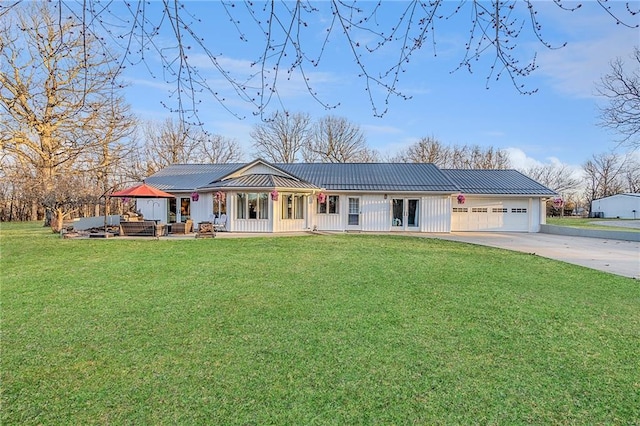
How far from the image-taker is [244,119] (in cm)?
318

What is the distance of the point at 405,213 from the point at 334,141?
17694 millimetres

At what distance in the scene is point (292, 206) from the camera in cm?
1917

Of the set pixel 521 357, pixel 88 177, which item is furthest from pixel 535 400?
pixel 88 177

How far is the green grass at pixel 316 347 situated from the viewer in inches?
114

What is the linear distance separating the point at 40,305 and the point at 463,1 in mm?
6983

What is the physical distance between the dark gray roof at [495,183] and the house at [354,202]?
57 millimetres

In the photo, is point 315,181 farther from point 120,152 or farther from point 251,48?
point 251,48

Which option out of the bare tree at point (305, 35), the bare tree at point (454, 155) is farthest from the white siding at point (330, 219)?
the bare tree at point (454, 155)

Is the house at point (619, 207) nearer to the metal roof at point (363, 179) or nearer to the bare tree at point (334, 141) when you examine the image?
the metal roof at point (363, 179)

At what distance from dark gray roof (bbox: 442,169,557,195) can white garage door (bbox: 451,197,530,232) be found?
0.64 meters

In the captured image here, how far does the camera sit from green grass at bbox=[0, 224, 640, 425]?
290 centimetres

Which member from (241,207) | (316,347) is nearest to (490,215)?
(241,207)

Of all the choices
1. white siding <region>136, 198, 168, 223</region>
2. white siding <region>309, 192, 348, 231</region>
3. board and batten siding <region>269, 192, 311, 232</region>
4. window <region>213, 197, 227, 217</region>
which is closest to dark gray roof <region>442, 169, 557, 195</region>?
white siding <region>309, 192, 348, 231</region>

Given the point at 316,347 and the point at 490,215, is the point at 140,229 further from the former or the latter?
the point at 490,215
